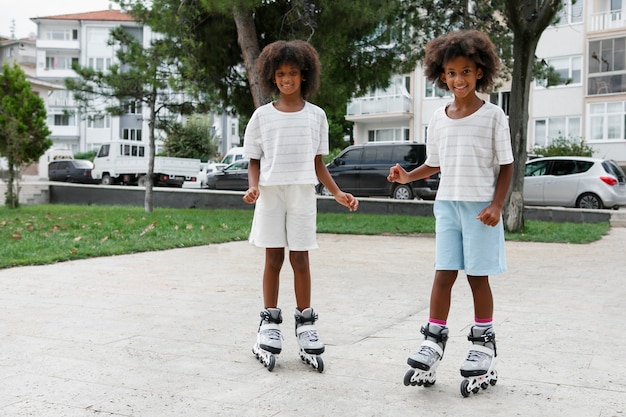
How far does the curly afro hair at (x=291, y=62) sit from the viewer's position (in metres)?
3.81

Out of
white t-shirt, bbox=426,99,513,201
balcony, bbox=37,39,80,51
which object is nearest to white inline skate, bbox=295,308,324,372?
white t-shirt, bbox=426,99,513,201

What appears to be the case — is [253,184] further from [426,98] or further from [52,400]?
[426,98]

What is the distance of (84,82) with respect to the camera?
18.7 meters

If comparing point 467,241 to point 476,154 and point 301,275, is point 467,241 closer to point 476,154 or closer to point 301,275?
point 476,154

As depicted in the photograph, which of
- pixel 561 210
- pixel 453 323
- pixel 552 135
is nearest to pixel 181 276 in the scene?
pixel 453 323

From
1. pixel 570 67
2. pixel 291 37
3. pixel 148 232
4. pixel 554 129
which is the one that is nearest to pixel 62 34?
pixel 554 129

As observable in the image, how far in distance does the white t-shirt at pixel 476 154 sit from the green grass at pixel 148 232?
224 inches

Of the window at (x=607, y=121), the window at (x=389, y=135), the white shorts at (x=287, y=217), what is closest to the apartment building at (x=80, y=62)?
the window at (x=389, y=135)

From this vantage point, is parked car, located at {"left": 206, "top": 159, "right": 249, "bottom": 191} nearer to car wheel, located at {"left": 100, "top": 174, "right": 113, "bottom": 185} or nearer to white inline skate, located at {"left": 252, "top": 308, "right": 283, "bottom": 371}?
car wheel, located at {"left": 100, "top": 174, "right": 113, "bottom": 185}

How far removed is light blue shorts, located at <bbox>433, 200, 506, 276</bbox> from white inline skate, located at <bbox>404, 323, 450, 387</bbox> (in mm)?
301

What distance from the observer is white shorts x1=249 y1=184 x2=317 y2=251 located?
372cm

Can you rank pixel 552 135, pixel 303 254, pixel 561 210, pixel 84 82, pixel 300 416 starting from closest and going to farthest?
1. pixel 300 416
2. pixel 303 254
3. pixel 561 210
4. pixel 84 82
5. pixel 552 135

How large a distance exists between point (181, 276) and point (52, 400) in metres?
4.01

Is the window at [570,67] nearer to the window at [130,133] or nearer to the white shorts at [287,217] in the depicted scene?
the white shorts at [287,217]
